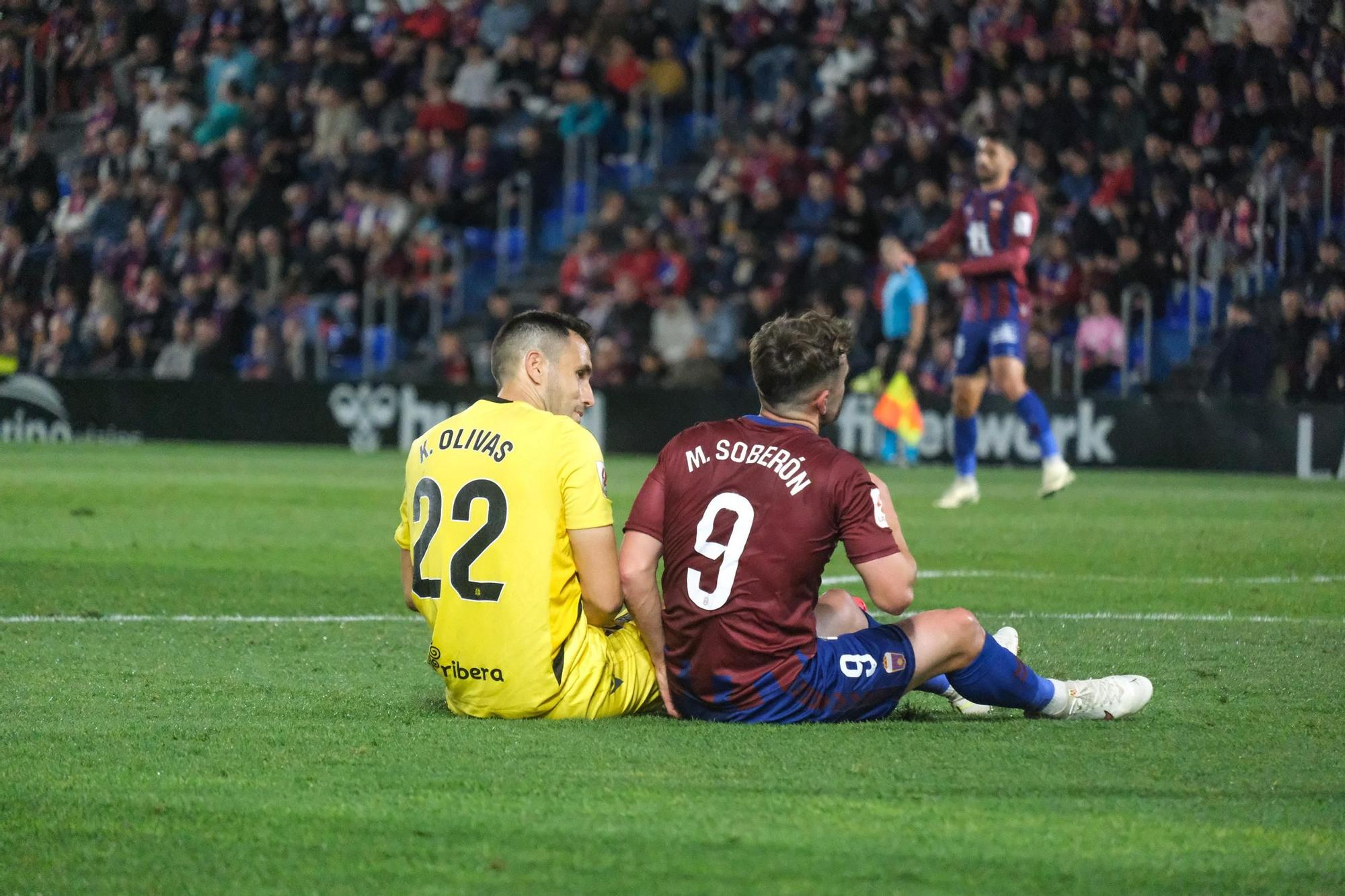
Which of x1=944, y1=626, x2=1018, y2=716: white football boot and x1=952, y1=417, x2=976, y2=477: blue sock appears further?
x1=952, y1=417, x2=976, y2=477: blue sock

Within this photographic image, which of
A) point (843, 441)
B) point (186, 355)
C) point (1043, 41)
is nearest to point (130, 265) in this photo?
point (186, 355)

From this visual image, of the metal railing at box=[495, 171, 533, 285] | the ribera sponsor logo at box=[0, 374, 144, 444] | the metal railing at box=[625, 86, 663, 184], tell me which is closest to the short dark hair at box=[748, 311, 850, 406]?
the metal railing at box=[495, 171, 533, 285]

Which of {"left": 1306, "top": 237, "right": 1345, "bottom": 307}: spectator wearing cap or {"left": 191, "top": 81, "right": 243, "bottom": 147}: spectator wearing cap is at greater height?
{"left": 191, "top": 81, "right": 243, "bottom": 147}: spectator wearing cap

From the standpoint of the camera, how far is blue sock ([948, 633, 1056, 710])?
541cm

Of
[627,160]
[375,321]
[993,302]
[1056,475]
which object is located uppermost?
[627,160]

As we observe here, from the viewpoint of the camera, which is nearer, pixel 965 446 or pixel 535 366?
pixel 535 366

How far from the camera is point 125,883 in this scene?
3.66m

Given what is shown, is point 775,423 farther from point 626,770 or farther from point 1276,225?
point 1276,225

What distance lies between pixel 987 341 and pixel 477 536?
8.65m

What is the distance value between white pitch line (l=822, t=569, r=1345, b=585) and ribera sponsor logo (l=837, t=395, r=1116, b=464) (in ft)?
28.2

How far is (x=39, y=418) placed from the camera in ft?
79.8

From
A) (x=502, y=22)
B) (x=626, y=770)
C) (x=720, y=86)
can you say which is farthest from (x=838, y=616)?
(x=502, y=22)

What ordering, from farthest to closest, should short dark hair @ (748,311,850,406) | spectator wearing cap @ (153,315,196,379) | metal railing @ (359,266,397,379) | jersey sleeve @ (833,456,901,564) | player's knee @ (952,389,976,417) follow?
spectator wearing cap @ (153,315,196,379) < metal railing @ (359,266,397,379) < player's knee @ (952,389,976,417) < short dark hair @ (748,311,850,406) < jersey sleeve @ (833,456,901,564)

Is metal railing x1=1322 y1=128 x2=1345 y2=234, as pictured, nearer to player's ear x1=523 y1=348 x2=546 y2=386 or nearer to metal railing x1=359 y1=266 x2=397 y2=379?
metal railing x1=359 y1=266 x2=397 y2=379
